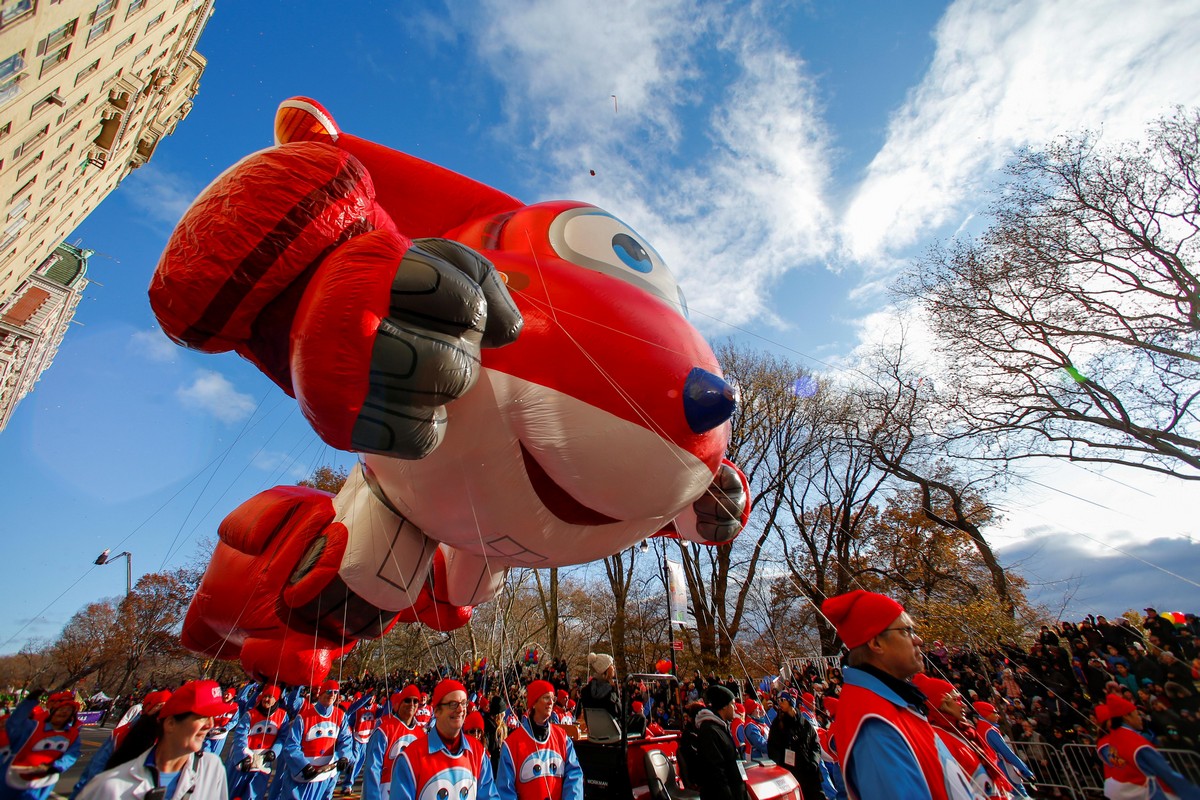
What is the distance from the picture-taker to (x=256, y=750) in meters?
7.03

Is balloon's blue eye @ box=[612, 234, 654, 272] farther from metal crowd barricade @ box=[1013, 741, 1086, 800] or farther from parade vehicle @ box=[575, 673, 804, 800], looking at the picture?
metal crowd barricade @ box=[1013, 741, 1086, 800]

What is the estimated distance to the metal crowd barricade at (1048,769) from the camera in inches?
291

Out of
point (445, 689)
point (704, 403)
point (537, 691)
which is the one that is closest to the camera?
point (704, 403)

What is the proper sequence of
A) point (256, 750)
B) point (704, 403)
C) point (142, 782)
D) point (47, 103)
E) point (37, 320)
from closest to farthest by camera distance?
point (142, 782) < point (704, 403) < point (256, 750) < point (47, 103) < point (37, 320)

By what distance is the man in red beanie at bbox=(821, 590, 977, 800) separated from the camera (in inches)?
63.7

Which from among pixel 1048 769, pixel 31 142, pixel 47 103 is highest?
pixel 47 103

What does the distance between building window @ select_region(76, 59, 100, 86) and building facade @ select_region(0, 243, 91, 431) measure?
2873 centimetres

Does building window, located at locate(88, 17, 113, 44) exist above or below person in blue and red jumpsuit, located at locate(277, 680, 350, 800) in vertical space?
above

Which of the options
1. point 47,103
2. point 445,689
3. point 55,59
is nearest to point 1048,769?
point 445,689

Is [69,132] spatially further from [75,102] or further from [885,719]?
[885,719]

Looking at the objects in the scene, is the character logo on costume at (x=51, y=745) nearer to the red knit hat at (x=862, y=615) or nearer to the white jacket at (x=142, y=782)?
the white jacket at (x=142, y=782)

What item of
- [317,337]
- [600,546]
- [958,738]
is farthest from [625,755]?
[317,337]

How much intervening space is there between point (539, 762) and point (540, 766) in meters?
0.03

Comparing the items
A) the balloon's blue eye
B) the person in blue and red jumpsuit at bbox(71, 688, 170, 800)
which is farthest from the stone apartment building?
the balloon's blue eye
